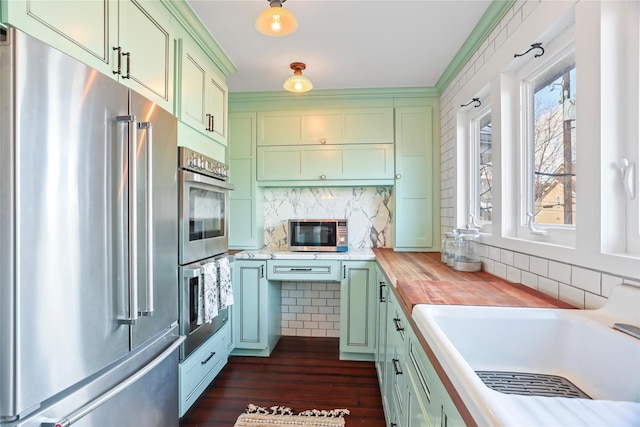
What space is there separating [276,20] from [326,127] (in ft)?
4.76

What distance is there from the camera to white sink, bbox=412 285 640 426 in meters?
0.50

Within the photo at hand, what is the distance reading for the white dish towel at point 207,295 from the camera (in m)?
1.76

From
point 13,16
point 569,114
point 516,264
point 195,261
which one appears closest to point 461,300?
point 516,264

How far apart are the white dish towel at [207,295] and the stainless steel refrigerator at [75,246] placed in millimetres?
430

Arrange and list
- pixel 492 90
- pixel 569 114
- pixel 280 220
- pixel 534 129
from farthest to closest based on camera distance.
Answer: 1. pixel 280 220
2. pixel 492 90
3. pixel 534 129
4. pixel 569 114

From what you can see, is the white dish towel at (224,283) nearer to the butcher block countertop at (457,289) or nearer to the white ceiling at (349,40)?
the butcher block countertop at (457,289)

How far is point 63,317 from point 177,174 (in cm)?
88

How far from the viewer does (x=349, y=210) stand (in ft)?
10.1

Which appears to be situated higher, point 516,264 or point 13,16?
point 13,16

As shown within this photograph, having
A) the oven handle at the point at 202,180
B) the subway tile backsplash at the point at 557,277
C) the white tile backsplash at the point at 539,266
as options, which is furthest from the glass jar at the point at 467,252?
the oven handle at the point at 202,180

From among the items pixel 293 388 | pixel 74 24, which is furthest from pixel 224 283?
pixel 74 24

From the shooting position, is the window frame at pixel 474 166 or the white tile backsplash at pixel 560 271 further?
the window frame at pixel 474 166

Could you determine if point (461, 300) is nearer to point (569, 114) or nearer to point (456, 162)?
point (569, 114)

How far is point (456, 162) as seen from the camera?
Answer: 2.36 m
